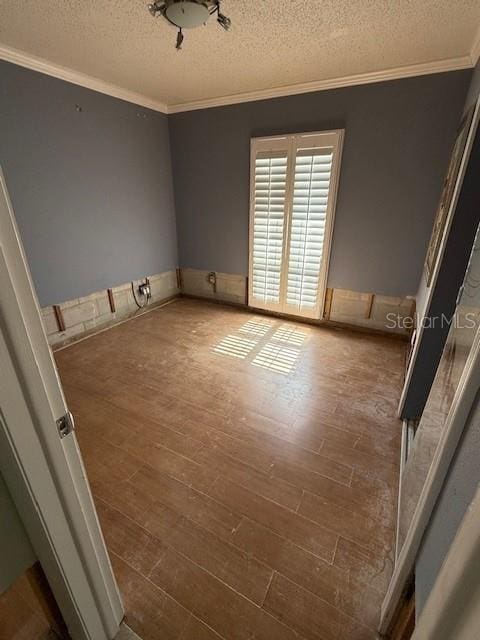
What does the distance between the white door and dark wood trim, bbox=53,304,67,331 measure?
2.27 m

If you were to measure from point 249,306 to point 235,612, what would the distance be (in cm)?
322

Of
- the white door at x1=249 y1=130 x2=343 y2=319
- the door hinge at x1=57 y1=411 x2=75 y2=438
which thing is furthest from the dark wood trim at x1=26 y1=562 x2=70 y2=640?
the white door at x1=249 y1=130 x2=343 y2=319

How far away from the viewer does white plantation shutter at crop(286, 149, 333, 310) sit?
3.04 metres

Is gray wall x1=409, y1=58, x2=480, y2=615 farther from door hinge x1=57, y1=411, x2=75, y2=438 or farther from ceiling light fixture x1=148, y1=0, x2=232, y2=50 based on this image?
ceiling light fixture x1=148, y1=0, x2=232, y2=50

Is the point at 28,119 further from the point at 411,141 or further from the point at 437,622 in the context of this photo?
the point at 437,622

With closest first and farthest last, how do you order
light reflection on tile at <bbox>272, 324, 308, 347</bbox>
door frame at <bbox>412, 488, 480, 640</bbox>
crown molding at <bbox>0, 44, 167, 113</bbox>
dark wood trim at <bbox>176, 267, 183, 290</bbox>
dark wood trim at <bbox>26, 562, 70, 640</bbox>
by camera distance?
door frame at <bbox>412, 488, 480, 640</bbox> < dark wood trim at <bbox>26, 562, 70, 640</bbox> < crown molding at <bbox>0, 44, 167, 113</bbox> < light reflection on tile at <bbox>272, 324, 308, 347</bbox> < dark wood trim at <bbox>176, 267, 183, 290</bbox>

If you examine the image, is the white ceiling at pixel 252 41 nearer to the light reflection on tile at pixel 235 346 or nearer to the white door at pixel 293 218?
the white door at pixel 293 218

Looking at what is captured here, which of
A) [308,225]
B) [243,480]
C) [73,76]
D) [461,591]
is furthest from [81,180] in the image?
[461,591]

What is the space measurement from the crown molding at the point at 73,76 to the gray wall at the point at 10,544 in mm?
3184

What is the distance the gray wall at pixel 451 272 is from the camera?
1499 mm

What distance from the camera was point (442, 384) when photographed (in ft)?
3.36

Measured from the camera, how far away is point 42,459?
0.67 meters

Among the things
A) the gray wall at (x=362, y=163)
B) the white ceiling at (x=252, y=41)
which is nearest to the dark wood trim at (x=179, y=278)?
the gray wall at (x=362, y=163)

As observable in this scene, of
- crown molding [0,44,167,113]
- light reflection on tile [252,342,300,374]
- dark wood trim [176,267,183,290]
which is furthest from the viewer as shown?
dark wood trim [176,267,183,290]
